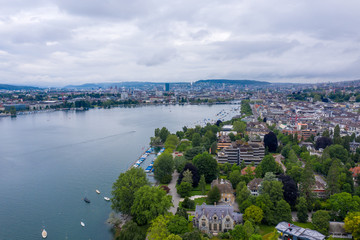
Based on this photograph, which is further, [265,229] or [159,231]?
[265,229]

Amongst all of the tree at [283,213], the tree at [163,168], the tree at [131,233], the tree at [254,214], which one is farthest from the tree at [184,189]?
the tree at [283,213]

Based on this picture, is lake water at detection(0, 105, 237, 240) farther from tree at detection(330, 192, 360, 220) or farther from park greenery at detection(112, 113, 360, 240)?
tree at detection(330, 192, 360, 220)

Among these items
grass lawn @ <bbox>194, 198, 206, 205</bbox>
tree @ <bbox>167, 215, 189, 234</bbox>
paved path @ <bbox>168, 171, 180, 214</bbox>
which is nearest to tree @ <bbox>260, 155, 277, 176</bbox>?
grass lawn @ <bbox>194, 198, 206, 205</bbox>

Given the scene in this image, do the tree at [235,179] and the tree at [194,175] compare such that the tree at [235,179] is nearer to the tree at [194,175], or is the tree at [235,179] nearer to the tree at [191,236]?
the tree at [194,175]

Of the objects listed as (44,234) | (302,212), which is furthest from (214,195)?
(44,234)

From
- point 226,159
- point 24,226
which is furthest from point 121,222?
point 226,159

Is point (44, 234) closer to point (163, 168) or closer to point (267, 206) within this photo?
point (163, 168)

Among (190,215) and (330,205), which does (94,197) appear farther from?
(330,205)
